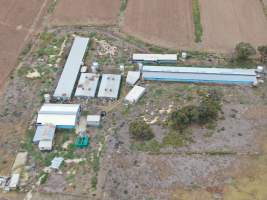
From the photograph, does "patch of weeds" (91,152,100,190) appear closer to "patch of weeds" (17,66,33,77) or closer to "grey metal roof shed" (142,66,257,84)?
"grey metal roof shed" (142,66,257,84)

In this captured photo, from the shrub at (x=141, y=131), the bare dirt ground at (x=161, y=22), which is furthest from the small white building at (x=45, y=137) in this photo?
the bare dirt ground at (x=161, y=22)

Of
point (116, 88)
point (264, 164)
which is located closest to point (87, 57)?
point (116, 88)

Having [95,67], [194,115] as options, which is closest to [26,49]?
[95,67]

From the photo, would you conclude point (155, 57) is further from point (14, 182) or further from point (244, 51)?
point (14, 182)

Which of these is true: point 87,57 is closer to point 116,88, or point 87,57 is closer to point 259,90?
point 116,88

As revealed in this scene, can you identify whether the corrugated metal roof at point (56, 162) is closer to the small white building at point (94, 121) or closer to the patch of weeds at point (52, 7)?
the small white building at point (94, 121)

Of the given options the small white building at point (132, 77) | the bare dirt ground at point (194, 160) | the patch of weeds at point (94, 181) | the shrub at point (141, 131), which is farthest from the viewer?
the small white building at point (132, 77)
